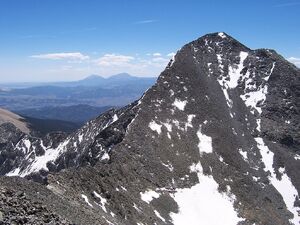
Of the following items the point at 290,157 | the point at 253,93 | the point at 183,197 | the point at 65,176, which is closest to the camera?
the point at 65,176

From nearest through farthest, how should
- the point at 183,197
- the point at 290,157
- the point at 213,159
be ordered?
1. the point at 183,197
2. the point at 213,159
3. the point at 290,157

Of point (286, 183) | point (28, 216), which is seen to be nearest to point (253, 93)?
point (286, 183)

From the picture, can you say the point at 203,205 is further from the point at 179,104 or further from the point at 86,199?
the point at 179,104

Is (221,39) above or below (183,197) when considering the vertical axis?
above

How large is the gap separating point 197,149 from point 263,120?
122 feet

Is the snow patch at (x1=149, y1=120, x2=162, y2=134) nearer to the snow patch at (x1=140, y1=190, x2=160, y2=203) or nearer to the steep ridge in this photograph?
the steep ridge

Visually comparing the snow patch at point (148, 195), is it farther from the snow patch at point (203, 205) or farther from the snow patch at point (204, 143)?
the snow patch at point (204, 143)

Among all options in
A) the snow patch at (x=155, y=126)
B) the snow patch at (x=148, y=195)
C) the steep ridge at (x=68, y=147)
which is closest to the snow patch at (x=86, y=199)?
the snow patch at (x=148, y=195)

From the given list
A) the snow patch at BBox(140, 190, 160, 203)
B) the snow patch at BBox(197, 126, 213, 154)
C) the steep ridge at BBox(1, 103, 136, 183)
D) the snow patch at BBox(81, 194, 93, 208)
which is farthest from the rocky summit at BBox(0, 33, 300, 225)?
the snow patch at BBox(81, 194, 93, 208)

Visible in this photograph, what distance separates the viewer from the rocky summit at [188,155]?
6342 centimetres

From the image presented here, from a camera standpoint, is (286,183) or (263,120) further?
(263,120)

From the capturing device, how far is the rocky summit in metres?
63.4

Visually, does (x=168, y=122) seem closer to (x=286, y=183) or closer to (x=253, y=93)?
(x=286, y=183)

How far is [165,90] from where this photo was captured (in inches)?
5153
